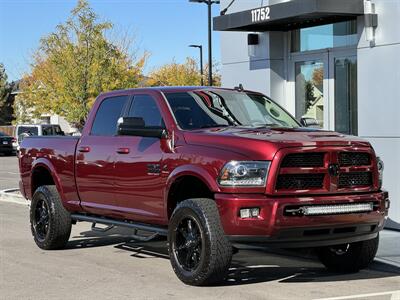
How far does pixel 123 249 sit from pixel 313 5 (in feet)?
16.2

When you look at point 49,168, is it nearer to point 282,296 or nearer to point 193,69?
point 282,296

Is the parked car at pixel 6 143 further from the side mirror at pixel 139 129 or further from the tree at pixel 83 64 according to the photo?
the side mirror at pixel 139 129

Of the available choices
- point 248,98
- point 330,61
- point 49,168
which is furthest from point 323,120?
point 49,168

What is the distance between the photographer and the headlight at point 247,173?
→ 20.3 ft

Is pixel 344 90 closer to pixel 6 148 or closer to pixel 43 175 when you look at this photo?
pixel 43 175

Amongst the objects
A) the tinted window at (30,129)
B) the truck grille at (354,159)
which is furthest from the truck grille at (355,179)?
the tinted window at (30,129)

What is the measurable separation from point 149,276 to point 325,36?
22.2ft

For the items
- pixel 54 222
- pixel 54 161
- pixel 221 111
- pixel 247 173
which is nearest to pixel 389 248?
pixel 221 111

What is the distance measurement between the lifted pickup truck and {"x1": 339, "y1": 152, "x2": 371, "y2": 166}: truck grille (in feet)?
0.03

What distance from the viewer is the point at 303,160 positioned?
6.36 meters

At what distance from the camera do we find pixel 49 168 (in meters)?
9.05

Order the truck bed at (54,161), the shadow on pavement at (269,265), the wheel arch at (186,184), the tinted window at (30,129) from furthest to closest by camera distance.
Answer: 1. the tinted window at (30,129)
2. the truck bed at (54,161)
3. the shadow on pavement at (269,265)
4. the wheel arch at (186,184)

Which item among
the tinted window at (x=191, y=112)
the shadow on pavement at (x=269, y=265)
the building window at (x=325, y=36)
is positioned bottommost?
the shadow on pavement at (x=269, y=265)

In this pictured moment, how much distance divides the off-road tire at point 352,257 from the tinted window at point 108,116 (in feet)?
9.59
